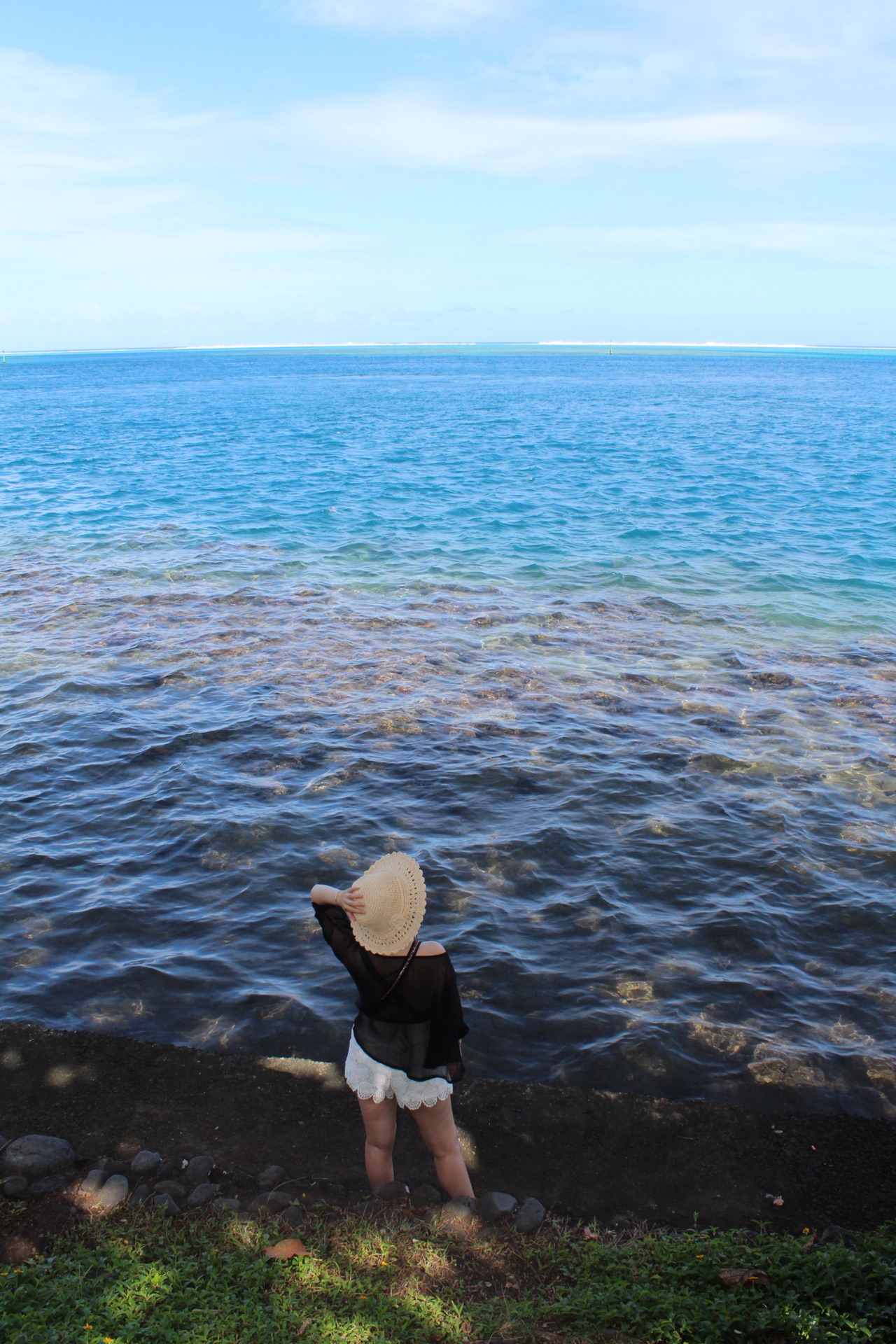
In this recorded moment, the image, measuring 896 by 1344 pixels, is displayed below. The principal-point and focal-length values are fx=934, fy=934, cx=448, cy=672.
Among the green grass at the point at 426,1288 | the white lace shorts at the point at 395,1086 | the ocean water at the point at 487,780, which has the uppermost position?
the white lace shorts at the point at 395,1086

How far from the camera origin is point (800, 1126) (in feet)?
20.1

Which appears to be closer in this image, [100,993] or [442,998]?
[442,998]

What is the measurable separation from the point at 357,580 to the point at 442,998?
1721 cm

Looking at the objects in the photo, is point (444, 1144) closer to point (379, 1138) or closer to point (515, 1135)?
point (379, 1138)

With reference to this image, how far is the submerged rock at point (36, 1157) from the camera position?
5484 millimetres

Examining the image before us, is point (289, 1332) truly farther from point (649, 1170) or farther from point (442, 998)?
point (649, 1170)

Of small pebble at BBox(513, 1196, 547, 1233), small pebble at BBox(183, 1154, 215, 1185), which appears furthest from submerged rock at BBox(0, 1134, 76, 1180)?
small pebble at BBox(513, 1196, 547, 1233)

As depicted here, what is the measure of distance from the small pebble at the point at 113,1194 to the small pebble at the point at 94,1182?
4cm

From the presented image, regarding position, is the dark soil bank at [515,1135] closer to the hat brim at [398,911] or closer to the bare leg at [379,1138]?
the bare leg at [379,1138]

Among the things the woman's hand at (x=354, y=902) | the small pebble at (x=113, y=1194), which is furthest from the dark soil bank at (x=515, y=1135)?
the woman's hand at (x=354, y=902)

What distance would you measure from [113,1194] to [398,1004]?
6.74 ft

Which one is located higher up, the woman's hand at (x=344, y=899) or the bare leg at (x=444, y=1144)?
the woman's hand at (x=344, y=899)

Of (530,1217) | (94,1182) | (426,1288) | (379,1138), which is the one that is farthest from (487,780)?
(426,1288)

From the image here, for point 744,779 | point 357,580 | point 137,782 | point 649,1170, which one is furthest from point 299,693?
point 649,1170
